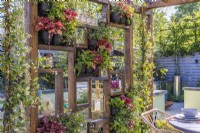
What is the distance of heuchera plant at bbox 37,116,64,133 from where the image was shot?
7.51ft

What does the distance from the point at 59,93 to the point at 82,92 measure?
0.38m

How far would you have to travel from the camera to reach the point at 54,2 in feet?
7.78

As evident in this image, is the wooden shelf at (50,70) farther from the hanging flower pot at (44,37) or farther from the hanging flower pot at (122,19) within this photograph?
the hanging flower pot at (122,19)

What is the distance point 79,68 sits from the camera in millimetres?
2660

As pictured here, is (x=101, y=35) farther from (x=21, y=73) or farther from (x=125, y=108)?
(x=21, y=73)

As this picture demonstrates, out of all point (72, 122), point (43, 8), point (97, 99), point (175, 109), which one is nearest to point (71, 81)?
point (72, 122)

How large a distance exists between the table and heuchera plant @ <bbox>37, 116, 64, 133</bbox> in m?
0.95

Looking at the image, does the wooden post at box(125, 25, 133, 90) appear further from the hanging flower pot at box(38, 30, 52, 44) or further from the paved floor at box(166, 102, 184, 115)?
the paved floor at box(166, 102, 184, 115)

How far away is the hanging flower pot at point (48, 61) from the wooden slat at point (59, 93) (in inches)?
5.3

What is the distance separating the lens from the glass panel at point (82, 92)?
110 inches

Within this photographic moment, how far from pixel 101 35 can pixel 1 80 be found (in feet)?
4.38

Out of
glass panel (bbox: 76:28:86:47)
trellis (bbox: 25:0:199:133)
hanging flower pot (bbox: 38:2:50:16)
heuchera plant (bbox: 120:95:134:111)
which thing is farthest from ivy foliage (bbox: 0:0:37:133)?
heuchera plant (bbox: 120:95:134:111)

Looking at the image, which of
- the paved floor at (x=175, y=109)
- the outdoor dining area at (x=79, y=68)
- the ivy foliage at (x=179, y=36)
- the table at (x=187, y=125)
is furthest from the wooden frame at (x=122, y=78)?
the ivy foliage at (x=179, y=36)

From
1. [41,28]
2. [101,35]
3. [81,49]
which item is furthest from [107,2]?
[41,28]
